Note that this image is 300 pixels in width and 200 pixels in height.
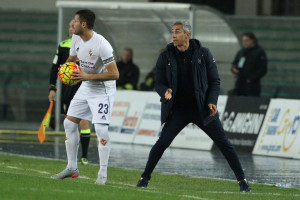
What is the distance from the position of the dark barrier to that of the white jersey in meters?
7.27

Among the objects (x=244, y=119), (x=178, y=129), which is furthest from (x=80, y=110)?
(x=244, y=119)

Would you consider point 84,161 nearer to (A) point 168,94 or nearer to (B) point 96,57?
(B) point 96,57

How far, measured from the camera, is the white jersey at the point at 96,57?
39.7 feet

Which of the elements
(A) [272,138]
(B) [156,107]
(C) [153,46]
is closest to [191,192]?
(A) [272,138]

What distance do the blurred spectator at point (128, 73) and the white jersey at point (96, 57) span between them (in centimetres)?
1094

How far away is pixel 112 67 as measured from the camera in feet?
39.6

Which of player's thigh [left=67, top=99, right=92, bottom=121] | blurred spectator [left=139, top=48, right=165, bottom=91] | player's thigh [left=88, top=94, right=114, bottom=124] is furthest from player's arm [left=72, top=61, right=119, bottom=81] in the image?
blurred spectator [left=139, top=48, right=165, bottom=91]

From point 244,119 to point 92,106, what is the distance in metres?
7.73

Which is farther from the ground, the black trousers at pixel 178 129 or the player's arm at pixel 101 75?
the player's arm at pixel 101 75

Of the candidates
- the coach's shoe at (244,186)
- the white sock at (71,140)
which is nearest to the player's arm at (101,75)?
the white sock at (71,140)

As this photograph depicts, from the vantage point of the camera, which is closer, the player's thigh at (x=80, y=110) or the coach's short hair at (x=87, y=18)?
the coach's short hair at (x=87, y=18)

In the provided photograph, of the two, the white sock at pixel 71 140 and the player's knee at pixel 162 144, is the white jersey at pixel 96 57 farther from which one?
the player's knee at pixel 162 144

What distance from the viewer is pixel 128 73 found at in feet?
77.3

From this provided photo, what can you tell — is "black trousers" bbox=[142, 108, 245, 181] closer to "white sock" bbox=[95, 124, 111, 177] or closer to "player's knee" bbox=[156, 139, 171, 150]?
"player's knee" bbox=[156, 139, 171, 150]
